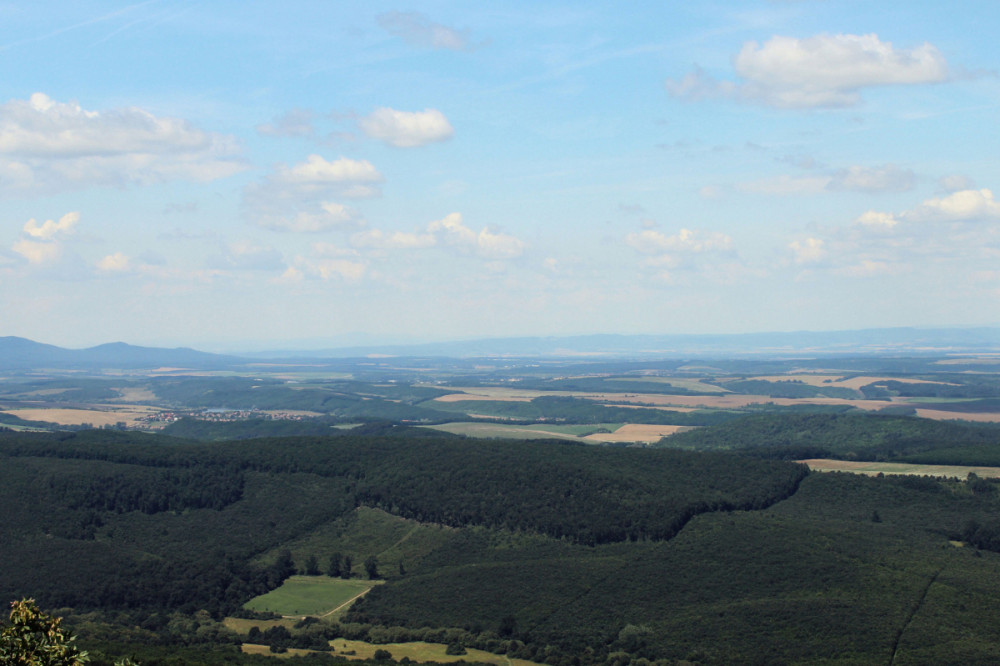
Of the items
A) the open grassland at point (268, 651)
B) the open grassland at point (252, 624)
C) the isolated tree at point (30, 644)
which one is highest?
the isolated tree at point (30, 644)

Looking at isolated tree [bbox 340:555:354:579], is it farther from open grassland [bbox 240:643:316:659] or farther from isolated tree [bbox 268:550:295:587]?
open grassland [bbox 240:643:316:659]

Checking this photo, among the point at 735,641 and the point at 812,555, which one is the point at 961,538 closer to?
the point at 812,555

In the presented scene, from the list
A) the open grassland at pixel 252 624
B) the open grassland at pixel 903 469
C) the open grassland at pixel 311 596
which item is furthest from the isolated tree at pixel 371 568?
the open grassland at pixel 903 469

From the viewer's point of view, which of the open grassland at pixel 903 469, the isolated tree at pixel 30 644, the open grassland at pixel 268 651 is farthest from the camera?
the open grassland at pixel 903 469

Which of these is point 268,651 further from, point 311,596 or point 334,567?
point 334,567

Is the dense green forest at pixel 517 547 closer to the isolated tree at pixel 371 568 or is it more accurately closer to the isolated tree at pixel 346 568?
the isolated tree at pixel 346 568

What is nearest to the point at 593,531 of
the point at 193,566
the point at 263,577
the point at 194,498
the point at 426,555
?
the point at 426,555
